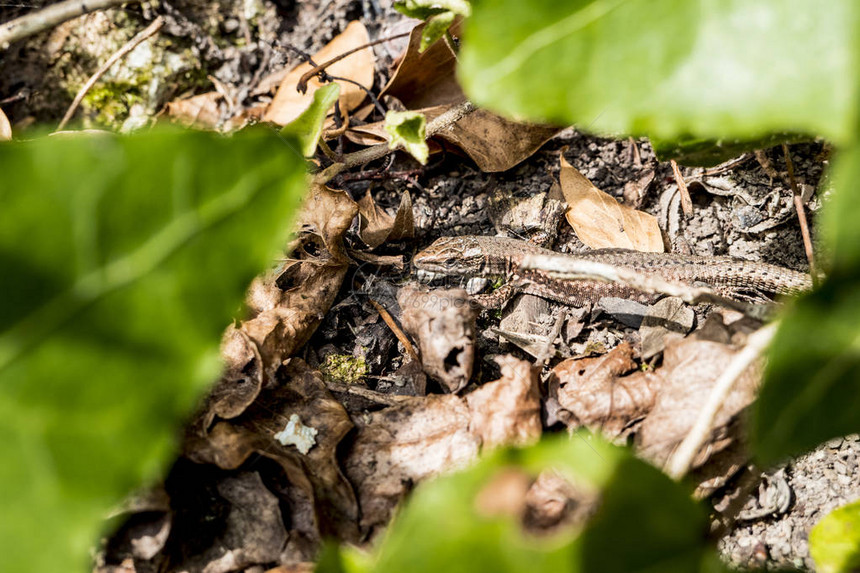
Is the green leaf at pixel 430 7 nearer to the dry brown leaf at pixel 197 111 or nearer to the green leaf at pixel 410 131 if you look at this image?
the green leaf at pixel 410 131

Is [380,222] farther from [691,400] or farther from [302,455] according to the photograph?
[691,400]

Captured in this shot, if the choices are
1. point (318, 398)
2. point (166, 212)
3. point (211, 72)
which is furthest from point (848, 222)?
point (211, 72)

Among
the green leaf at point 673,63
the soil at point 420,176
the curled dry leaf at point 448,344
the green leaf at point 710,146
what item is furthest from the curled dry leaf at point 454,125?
the green leaf at point 673,63

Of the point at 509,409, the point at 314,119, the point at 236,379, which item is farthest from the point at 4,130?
the point at 509,409

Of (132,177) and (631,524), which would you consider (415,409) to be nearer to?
(631,524)

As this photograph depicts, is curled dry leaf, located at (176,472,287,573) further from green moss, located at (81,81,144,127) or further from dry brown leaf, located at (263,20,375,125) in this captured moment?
green moss, located at (81,81,144,127)

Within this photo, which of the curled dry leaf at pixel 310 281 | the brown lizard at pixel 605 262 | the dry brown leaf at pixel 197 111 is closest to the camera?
the curled dry leaf at pixel 310 281
